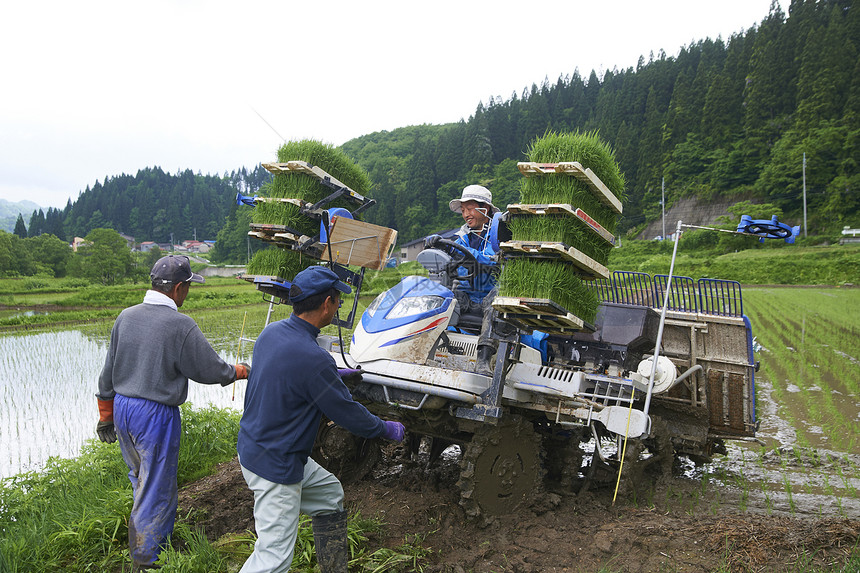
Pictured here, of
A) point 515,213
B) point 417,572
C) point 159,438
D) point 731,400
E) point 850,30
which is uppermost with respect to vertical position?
point 850,30

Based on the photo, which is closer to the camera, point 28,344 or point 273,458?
point 273,458

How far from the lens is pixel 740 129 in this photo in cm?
4722

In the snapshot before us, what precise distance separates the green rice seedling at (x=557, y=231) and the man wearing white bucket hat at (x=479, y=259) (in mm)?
744

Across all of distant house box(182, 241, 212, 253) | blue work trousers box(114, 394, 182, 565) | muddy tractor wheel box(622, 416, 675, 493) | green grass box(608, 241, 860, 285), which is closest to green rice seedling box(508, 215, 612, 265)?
muddy tractor wheel box(622, 416, 675, 493)

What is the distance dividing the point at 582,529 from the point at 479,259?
242 centimetres

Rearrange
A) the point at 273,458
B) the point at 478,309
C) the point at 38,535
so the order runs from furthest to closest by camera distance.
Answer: the point at 478,309 < the point at 38,535 < the point at 273,458

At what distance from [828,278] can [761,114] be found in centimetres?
2468

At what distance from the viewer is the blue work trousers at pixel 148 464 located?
345cm

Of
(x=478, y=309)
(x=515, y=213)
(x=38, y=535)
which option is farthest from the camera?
(x=478, y=309)

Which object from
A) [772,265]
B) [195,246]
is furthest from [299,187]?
[195,246]

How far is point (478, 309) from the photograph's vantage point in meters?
5.41

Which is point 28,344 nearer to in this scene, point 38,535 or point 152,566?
point 38,535

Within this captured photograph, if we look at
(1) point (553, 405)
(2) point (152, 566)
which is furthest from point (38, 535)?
(1) point (553, 405)

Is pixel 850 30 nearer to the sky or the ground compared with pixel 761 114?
nearer to the sky
